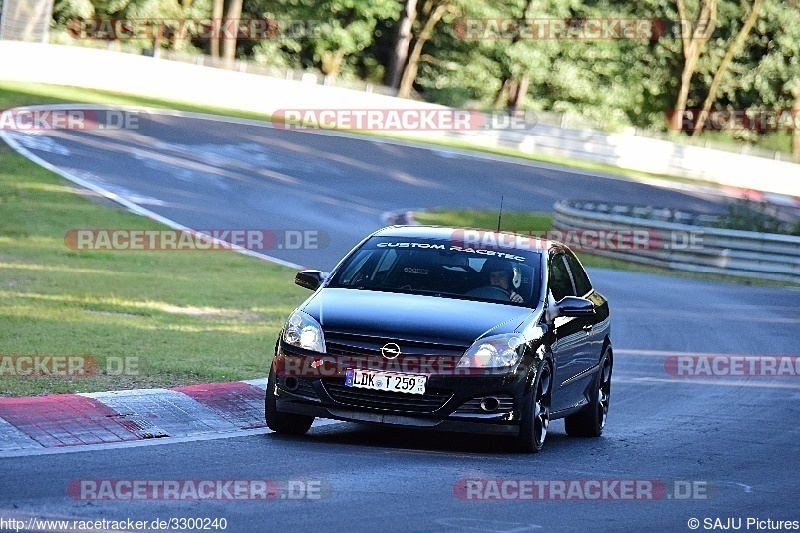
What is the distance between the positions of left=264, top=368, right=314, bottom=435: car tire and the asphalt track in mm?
89

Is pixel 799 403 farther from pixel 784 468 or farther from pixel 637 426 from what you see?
pixel 784 468

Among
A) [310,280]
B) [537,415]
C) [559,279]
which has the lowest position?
[537,415]

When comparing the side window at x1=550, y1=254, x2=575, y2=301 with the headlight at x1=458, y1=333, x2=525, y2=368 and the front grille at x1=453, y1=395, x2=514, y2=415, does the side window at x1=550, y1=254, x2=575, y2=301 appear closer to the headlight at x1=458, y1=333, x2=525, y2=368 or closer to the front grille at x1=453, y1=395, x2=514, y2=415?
the headlight at x1=458, y1=333, x2=525, y2=368

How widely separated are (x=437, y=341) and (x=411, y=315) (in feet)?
1.30

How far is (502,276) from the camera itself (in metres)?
10.1

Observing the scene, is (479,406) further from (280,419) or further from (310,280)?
(310,280)

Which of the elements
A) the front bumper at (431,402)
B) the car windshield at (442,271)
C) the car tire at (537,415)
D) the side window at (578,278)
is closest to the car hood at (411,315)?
the car windshield at (442,271)

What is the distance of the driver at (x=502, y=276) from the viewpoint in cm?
994

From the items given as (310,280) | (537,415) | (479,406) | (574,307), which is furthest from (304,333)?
(574,307)

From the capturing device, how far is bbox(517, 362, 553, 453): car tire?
362 inches

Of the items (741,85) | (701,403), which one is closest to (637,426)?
(701,403)

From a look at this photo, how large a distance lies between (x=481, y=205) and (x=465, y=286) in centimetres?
2349

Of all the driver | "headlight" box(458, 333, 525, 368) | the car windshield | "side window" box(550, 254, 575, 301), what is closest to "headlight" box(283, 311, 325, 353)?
the car windshield

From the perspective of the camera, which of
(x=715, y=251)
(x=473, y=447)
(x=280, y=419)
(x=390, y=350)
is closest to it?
(x=390, y=350)
